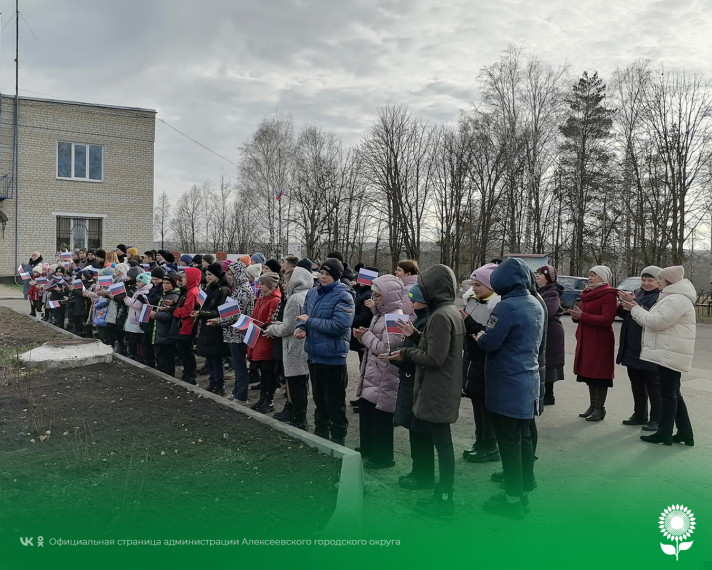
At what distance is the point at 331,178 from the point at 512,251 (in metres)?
14.8

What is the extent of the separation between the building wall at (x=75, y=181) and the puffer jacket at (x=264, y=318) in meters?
24.4

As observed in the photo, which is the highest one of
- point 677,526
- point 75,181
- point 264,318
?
point 75,181

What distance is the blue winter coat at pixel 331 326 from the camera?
5590mm

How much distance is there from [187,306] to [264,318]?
1.55m

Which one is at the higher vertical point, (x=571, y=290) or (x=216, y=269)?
(x=216, y=269)

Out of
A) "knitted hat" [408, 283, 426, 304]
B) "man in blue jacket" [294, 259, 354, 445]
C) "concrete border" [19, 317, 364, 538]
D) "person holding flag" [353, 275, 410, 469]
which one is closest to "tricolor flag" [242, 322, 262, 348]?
"concrete border" [19, 317, 364, 538]

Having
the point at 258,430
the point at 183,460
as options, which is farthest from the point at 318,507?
the point at 258,430

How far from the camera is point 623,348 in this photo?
21.7 ft

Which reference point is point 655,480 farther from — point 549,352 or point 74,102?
point 74,102

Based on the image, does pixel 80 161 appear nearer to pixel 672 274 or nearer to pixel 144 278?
pixel 144 278

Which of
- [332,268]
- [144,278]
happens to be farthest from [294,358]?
[144,278]

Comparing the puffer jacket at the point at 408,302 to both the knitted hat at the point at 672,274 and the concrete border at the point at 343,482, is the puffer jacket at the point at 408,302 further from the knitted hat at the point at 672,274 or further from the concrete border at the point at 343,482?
the knitted hat at the point at 672,274

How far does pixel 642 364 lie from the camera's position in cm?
632

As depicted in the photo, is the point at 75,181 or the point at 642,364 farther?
the point at 75,181
